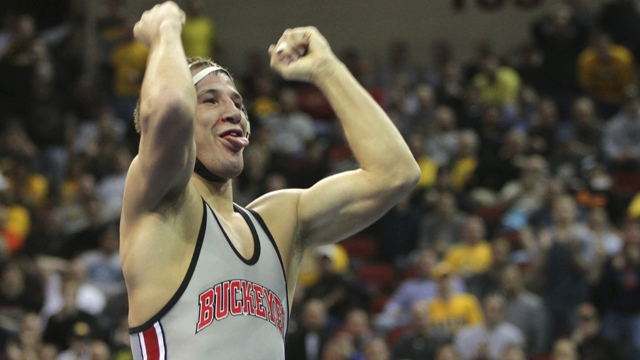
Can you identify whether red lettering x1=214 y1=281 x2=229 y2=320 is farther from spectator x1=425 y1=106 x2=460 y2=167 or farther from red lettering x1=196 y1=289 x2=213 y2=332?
spectator x1=425 y1=106 x2=460 y2=167

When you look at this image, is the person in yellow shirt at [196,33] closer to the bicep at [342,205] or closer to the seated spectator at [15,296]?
the seated spectator at [15,296]

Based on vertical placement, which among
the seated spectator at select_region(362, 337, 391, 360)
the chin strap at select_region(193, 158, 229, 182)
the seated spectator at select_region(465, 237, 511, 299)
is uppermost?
the chin strap at select_region(193, 158, 229, 182)

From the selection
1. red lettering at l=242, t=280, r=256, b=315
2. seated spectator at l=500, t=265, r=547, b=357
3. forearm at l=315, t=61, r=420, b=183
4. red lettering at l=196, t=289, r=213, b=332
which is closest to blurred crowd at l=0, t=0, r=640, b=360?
seated spectator at l=500, t=265, r=547, b=357

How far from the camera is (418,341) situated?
9641mm

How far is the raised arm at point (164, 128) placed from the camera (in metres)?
2.79

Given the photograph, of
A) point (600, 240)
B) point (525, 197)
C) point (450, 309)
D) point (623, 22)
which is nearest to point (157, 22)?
point (450, 309)

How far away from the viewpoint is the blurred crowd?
392 inches

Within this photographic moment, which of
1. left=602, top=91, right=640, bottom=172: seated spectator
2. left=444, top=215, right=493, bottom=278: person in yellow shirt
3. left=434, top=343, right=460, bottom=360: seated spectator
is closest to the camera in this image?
left=434, top=343, right=460, bottom=360: seated spectator

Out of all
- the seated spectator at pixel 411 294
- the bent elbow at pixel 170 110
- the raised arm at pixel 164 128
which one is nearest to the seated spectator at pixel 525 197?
the seated spectator at pixel 411 294

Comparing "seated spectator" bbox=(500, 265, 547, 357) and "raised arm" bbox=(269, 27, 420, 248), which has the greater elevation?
"raised arm" bbox=(269, 27, 420, 248)

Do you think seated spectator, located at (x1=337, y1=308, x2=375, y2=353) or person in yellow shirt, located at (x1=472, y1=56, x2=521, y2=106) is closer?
seated spectator, located at (x1=337, y1=308, x2=375, y2=353)

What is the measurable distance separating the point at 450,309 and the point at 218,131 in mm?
7298

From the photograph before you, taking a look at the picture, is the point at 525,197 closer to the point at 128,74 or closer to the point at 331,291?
the point at 331,291

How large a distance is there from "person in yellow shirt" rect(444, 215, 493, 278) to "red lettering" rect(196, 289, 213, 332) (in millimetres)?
8024
